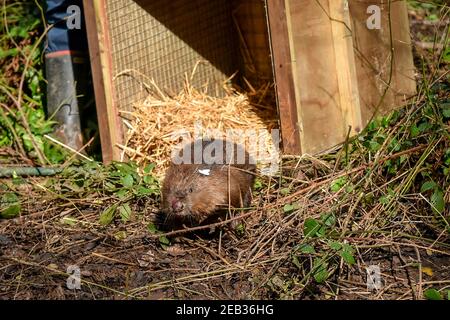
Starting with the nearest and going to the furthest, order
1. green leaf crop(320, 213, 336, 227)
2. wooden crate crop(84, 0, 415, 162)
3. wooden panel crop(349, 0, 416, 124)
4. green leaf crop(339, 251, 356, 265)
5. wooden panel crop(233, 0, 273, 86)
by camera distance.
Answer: green leaf crop(339, 251, 356, 265) < green leaf crop(320, 213, 336, 227) < wooden crate crop(84, 0, 415, 162) < wooden panel crop(349, 0, 416, 124) < wooden panel crop(233, 0, 273, 86)

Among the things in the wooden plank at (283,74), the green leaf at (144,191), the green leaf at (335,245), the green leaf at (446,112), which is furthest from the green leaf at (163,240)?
the green leaf at (446,112)

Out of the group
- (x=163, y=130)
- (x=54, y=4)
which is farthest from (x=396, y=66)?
(x=54, y=4)

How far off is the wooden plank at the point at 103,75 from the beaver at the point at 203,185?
0.84 m

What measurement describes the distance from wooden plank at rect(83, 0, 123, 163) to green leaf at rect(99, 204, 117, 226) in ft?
2.56

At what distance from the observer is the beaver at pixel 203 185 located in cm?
486

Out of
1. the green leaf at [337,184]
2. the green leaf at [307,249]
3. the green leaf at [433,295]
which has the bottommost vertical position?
the green leaf at [433,295]

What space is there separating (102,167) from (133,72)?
0.95 meters

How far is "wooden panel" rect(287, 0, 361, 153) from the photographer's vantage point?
17.7 ft

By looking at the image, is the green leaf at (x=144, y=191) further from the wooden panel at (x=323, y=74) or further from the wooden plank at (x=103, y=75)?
the wooden panel at (x=323, y=74)

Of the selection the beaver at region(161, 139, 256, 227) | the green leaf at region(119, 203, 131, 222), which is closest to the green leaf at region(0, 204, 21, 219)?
the green leaf at region(119, 203, 131, 222)

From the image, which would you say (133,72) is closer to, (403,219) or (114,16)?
(114,16)

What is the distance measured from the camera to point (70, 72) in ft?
22.2

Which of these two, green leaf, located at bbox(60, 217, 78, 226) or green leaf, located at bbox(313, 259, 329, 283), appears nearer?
green leaf, located at bbox(313, 259, 329, 283)

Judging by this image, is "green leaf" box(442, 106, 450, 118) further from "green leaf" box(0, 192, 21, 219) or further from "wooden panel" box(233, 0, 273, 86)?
"green leaf" box(0, 192, 21, 219)
